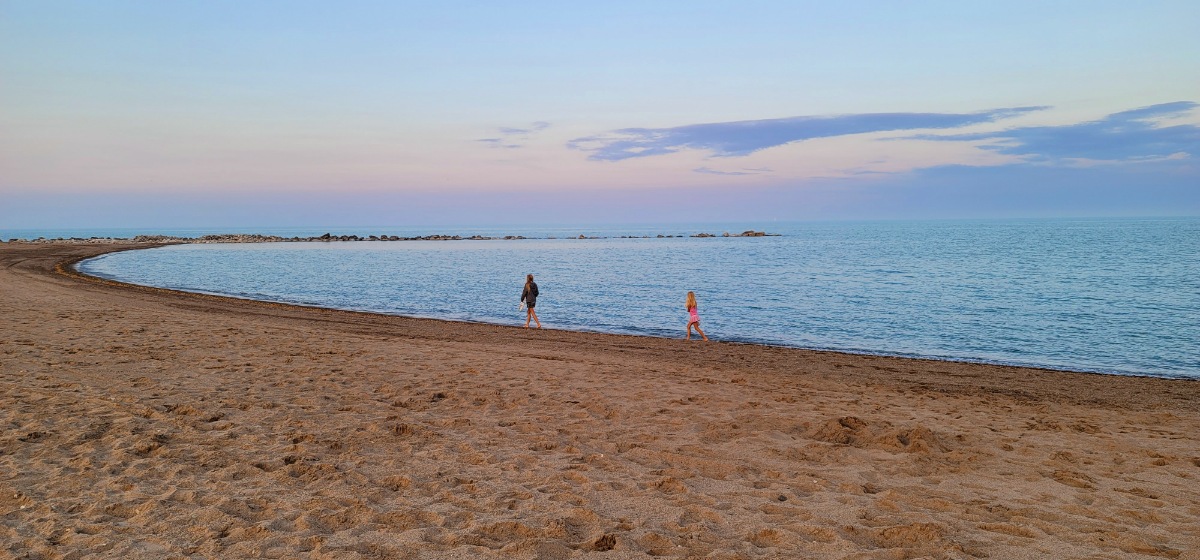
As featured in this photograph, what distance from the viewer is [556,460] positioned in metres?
7.28

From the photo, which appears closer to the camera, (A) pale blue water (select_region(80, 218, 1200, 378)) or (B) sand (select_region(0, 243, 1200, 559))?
(B) sand (select_region(0, 243, 1200, 559))

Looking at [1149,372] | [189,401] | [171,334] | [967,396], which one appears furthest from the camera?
[1149,372]

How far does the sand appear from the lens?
5281 mm

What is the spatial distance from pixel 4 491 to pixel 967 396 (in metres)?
12.7

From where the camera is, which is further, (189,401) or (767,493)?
(189,401)

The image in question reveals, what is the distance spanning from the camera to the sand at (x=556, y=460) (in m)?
5.28

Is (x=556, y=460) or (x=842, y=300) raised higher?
(x=556, y=460)

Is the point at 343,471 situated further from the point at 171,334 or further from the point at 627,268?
the point at 627,268

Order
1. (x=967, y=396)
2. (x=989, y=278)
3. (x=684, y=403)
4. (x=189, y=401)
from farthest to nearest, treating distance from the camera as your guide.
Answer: (x=989, y=278) → (x=967, y=396) → (x=684, y=403) → (x=189, y=401)

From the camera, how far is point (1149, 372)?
631 inches

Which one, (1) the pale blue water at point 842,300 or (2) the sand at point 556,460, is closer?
(2) the sand at point 556,460

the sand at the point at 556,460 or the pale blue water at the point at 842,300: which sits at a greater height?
the sand at the point at 556,460

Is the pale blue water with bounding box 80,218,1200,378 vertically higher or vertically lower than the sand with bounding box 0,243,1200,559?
lower

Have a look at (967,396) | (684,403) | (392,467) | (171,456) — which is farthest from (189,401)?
(967,396)
